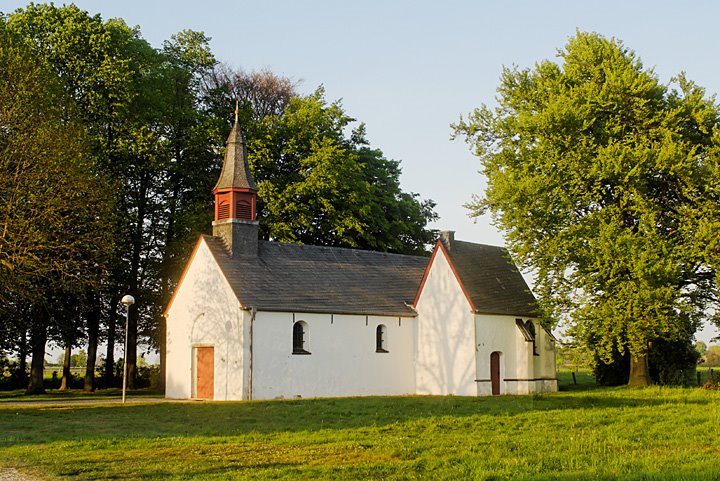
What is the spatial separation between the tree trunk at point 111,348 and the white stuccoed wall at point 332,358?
12486mm

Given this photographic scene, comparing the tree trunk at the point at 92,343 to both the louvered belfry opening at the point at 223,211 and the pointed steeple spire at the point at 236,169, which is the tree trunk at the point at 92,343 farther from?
the pointed steeple spire at the point at 236,169

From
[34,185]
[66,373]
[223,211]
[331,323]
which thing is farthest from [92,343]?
[34,185]

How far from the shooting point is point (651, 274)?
2948 cm

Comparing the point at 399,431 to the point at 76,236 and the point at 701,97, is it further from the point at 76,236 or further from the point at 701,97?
the point at 701,97

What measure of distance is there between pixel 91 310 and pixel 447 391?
61.1 ft

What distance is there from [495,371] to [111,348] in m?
21.2

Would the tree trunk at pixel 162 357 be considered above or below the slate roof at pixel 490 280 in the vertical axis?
below

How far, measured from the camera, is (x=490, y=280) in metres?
37.3

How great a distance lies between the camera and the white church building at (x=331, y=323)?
3259 centimetres

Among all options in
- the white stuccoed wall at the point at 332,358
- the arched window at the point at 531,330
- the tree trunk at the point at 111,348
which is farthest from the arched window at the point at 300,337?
the tree trunk at the point at 111,348

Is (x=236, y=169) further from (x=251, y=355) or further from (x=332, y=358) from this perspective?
(x=332, y=358)

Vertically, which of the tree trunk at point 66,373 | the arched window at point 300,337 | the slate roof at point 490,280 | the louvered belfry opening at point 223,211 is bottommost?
the tree trunk at point 66,373

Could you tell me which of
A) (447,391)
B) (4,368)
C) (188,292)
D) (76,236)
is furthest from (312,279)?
(4,368)

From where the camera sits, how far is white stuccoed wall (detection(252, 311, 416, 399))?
3228 cm
